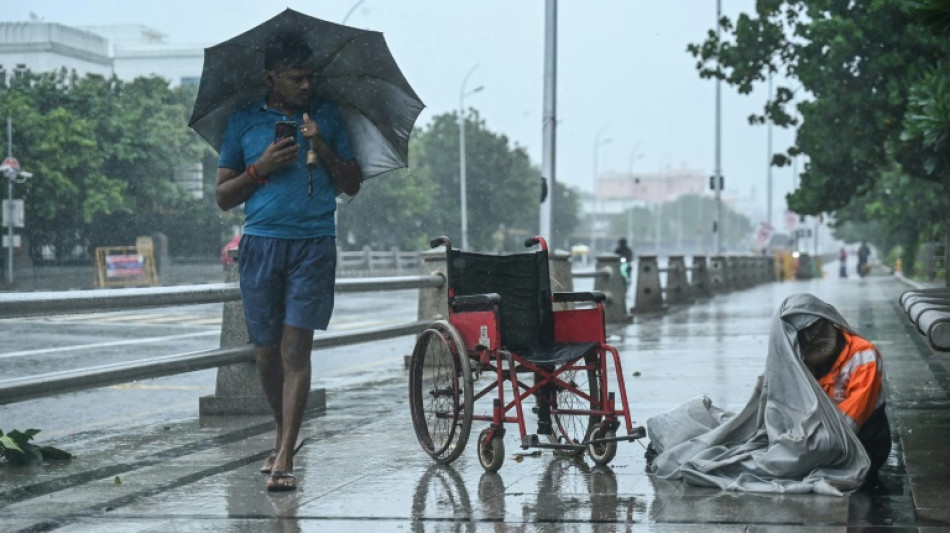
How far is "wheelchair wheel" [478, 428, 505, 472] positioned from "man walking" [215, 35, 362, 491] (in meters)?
0.95

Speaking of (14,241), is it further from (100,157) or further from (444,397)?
(444,397)

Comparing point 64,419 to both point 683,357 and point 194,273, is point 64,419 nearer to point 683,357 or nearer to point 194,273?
point 683,357

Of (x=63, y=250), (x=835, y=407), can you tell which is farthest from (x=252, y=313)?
(x=63, y=250)

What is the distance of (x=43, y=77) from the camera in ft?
91.9

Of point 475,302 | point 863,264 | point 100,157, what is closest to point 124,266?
point 100,157

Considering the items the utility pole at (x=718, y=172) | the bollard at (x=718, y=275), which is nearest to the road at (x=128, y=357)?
the bollard at (x=718, y=275)

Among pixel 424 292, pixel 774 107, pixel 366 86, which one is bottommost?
pixel 424 292

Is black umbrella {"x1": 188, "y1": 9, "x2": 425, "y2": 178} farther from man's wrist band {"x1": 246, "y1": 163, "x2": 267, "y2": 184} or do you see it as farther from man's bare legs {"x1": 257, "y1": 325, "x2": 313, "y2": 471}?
man's bare legs {"x1": 257, "y1": 325, "x2": 313, "y2": 471}

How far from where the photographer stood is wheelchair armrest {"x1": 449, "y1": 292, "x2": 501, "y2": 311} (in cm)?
692

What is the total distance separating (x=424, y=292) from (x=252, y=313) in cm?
724

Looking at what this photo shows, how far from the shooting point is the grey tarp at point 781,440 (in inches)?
247

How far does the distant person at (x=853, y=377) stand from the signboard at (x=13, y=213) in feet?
62.3

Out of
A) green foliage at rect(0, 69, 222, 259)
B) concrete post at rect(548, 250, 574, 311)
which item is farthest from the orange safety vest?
green foliage at rect(0, 69, 222, 259)

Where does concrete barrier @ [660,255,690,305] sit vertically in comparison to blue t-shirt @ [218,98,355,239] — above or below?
below
